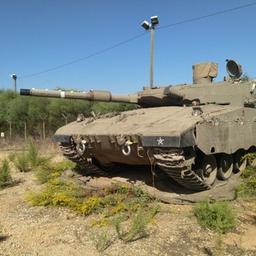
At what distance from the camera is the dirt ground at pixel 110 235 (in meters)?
5.25

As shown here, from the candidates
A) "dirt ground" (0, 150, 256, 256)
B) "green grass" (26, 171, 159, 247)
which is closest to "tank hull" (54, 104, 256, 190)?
"green grass" (26, 171, 159, 247)

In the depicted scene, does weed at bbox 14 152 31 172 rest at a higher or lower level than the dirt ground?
higher

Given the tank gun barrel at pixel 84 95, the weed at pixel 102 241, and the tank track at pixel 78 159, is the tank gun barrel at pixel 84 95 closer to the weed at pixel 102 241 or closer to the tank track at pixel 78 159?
the tank track at pixel 78 159

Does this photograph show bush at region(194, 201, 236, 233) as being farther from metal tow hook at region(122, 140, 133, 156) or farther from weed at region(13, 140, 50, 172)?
weed at region(13, 140, 50, 172)

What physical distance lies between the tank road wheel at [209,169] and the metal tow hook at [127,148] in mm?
1365

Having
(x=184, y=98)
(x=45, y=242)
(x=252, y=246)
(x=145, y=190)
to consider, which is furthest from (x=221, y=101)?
(x=45, y=242)

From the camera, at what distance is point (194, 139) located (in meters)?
7.14

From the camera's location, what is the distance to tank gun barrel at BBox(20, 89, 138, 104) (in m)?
8.86

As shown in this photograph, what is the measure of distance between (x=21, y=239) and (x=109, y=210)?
1.68 metres

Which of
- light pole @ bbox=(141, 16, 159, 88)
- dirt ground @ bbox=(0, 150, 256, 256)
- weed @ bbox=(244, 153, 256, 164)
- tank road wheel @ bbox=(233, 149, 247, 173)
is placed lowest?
dirt ground @ bbox=(0, 150, 256, 256)

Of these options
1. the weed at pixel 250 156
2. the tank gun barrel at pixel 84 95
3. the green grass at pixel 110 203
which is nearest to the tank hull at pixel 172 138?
the weed at pixel 250 156

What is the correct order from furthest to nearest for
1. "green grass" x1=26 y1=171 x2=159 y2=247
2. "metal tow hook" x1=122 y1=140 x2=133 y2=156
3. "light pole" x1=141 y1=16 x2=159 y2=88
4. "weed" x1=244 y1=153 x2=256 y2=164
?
"light pole" x1=141 y1=16 x2=159 y2=88 → "weed" x1=244 y1=153 x2=256 y2=164 → "metal tow hook" x1=122 y1=140 x2=133 y2=156 → "green grass" x1=26 y1=171 x2=159 y2=247

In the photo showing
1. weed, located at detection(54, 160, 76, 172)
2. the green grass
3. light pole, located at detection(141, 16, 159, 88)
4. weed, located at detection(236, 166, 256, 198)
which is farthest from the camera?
light pole, located at detection(141, 16, 159, 88)

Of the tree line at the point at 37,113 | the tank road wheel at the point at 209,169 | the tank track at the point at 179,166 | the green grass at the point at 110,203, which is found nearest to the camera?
the green grass at the point at 110,203
